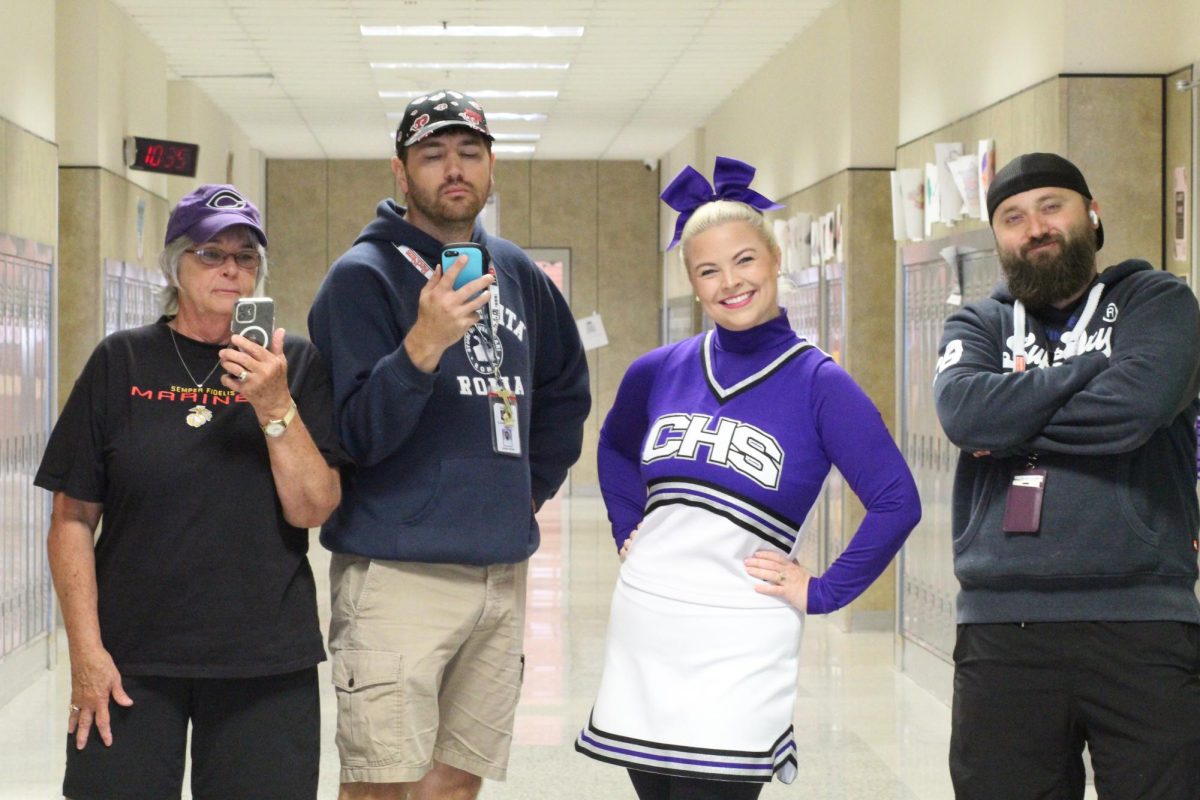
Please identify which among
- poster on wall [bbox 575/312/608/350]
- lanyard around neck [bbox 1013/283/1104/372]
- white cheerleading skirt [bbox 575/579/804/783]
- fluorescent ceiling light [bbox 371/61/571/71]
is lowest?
white cheerleading skirt [bbox 575/579/804/783]

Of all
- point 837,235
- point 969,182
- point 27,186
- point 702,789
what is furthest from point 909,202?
point 702,789

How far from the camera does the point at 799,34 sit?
9703mm

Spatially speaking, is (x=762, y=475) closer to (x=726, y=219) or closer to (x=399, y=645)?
(x=726, y=219)

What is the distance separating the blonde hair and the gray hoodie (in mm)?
477

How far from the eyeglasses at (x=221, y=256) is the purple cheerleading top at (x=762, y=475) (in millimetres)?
806

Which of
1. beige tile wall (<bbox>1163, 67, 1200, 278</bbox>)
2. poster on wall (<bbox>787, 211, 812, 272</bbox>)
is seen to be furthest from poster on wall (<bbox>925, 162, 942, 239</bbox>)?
poster on wall (<bbox>787, 211, 812, 272</bbox>)

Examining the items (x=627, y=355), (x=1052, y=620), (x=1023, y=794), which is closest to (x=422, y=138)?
(x=1052, y=620)

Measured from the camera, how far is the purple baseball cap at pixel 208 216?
101 inches

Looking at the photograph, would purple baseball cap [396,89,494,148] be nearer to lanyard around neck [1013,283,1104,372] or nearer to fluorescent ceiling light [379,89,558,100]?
lanyard around neck [1013,283,1104,372]

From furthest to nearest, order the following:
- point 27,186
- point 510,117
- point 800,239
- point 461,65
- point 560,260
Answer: point 560,260
point 510,117
point 461,65
point 800,239
point 27,186

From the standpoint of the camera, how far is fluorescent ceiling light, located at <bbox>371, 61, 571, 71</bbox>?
10.7 meters

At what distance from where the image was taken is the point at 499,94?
1229cm

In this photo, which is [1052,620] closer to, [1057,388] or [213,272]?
[1057,388]

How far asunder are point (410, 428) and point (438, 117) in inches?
24.7
